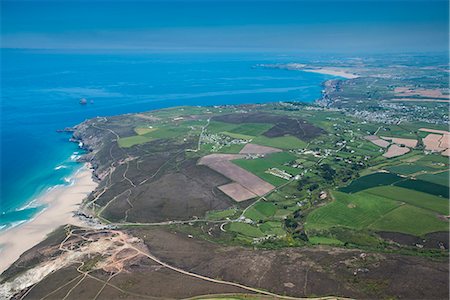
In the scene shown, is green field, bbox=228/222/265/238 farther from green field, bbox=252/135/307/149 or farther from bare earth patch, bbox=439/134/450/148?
bare earth patch, bbox=439/134/450/148

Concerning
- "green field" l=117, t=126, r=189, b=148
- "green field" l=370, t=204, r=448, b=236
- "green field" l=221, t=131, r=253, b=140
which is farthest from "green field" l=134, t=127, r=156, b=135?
"green field" l=370, t=204, r=448, b=236

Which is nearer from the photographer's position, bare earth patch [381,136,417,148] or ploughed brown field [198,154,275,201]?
ploughed brown field [198,154,275,201]

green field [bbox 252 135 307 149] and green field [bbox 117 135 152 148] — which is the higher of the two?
green field [bbox 117 135 152 148]

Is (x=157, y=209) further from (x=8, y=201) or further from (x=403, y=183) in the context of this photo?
(x=403, y=183)

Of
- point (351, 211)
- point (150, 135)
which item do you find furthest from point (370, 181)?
point (150, 135)

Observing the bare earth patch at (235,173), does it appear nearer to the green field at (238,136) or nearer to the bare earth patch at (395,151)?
the green field at (238,136)

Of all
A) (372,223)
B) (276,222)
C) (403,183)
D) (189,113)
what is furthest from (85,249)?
(189,113)
